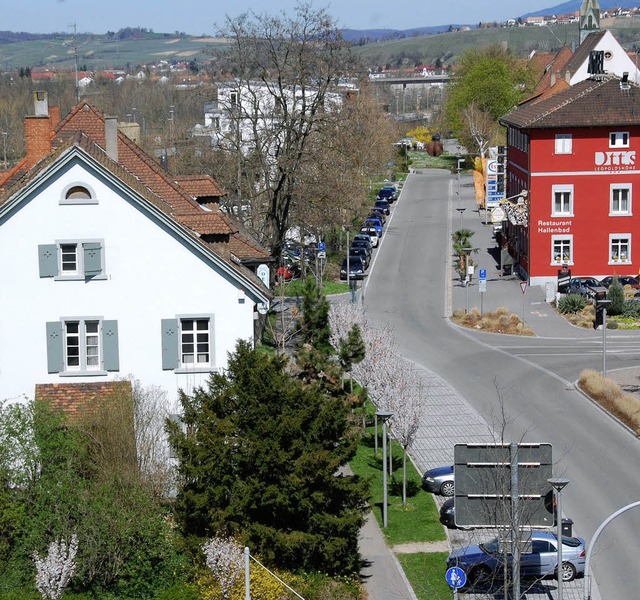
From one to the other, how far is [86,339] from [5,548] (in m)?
7.23

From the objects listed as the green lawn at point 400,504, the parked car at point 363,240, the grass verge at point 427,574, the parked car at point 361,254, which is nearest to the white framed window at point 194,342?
the green lawn at point 400,504

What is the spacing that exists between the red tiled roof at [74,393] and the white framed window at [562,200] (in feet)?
122

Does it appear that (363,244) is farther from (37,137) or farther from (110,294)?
(110,294)

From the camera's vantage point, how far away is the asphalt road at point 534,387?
30.9 metres

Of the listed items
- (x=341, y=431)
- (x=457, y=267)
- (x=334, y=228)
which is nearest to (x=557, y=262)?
(x=457, y=267)

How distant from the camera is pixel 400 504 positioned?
32719 mm

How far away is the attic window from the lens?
30922 millimetres

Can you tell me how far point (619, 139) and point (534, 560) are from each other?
38832 millimetres

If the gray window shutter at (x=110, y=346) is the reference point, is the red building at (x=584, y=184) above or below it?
above

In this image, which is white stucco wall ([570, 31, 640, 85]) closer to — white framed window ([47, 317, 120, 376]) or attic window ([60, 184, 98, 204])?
attic window ([60, 184, 98, 204])

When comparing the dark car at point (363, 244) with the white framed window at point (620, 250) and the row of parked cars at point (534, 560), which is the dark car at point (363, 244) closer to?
the white framed window at point (620, 250)

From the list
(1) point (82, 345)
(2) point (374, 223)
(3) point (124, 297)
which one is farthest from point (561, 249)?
(1) point (82, 345)

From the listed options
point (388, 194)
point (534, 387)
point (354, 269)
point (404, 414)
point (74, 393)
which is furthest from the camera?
point (388, 194)

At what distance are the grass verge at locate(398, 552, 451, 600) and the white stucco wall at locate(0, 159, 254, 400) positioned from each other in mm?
7117
